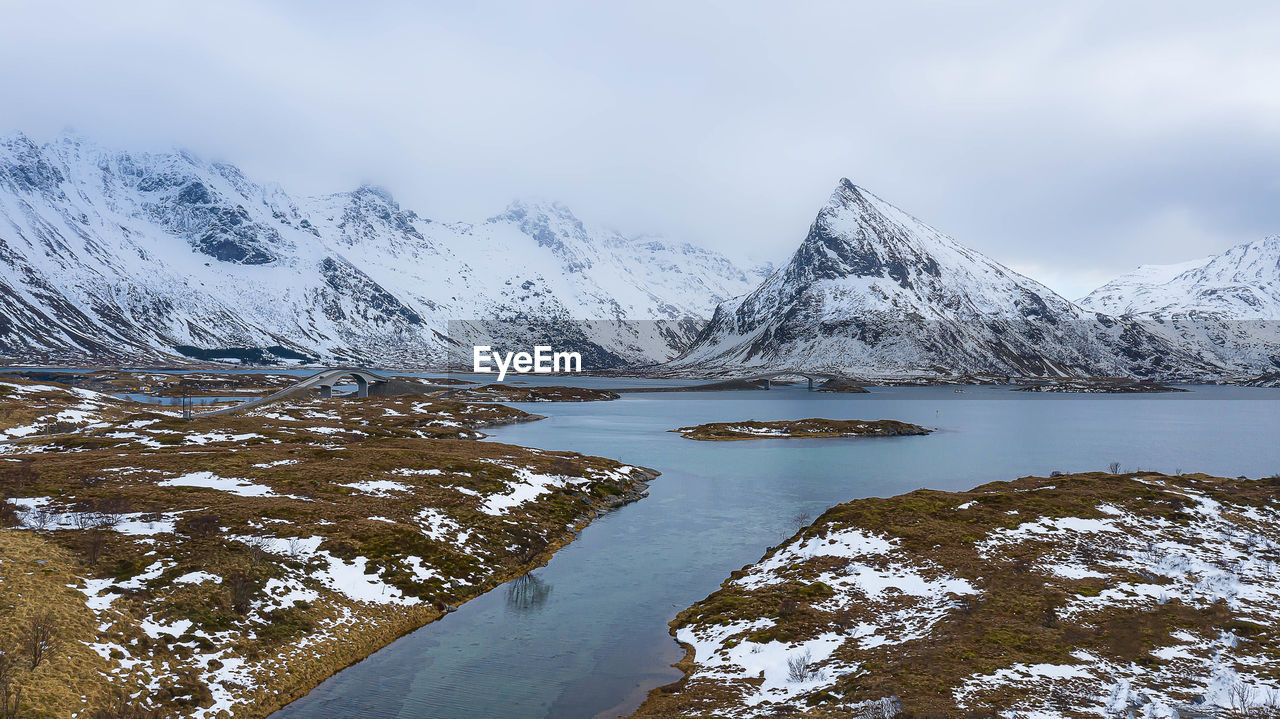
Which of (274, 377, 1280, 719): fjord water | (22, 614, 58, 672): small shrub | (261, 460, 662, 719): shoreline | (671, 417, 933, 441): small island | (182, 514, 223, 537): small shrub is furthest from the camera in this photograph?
(671, 417, 933, 441): small island

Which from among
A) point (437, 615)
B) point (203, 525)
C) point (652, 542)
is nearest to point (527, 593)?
point (437, 615)

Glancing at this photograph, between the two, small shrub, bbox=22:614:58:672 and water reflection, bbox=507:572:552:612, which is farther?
water reflection, bbox=507:572:552:612

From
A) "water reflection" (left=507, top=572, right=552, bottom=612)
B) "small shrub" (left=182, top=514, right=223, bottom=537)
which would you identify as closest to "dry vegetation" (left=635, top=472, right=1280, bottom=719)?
"water reflection" (left=507, top=572, right=552, bottom=612)

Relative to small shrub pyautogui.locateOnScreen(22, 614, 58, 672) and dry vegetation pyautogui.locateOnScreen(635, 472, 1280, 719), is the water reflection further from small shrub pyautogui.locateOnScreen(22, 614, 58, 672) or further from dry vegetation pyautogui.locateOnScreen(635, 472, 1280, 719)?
small shrub pyautogui.locateOnScreen(22, 614, 58, 672)

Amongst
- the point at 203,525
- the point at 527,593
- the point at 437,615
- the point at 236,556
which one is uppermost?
the point at 203,525

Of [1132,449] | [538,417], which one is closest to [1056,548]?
[1132,449]

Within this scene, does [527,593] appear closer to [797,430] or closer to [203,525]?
[203,525]

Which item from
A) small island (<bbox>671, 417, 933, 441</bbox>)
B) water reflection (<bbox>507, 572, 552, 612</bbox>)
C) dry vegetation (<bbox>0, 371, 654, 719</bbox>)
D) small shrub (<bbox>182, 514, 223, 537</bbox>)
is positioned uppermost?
small shrub (<bbox>182, 514, 223, 537</bbox>)
